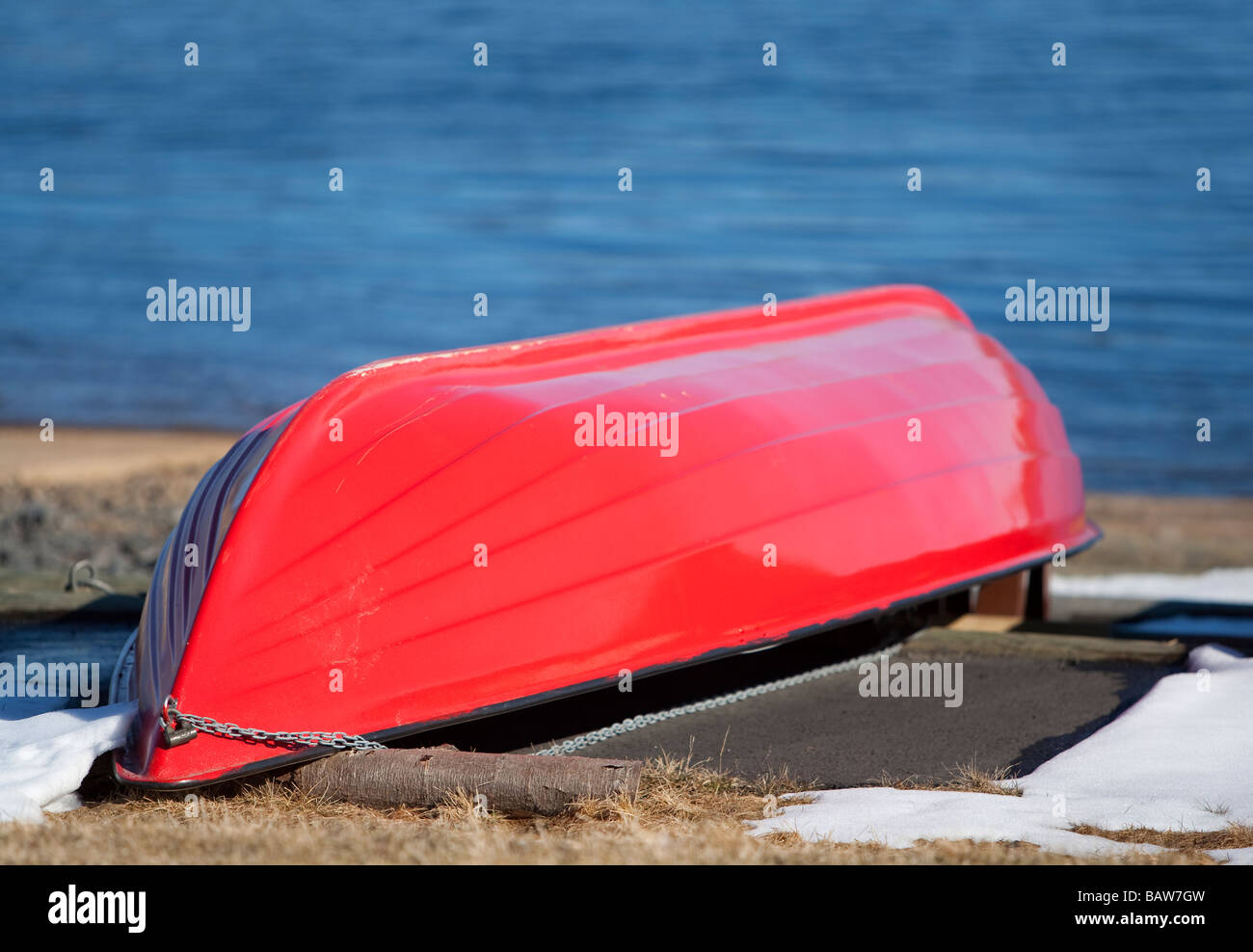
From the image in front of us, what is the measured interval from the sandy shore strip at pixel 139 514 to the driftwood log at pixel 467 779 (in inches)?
151

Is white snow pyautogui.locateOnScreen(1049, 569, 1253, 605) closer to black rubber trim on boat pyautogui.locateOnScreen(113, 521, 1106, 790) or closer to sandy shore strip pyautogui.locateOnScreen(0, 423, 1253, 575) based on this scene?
sandy shore strip pyautogui.locateOnScreen(0, 423, 1253, 575)

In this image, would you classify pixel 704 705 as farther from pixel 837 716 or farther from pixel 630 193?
pixel 630 193

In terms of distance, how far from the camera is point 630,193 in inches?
1006

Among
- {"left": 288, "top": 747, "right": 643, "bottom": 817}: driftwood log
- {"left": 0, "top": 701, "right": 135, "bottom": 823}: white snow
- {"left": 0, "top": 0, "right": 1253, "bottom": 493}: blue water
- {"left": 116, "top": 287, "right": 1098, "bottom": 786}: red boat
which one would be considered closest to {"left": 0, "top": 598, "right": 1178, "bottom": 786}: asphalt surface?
{"left": 116, "top": 287, "right": 1098, "bottom": 786}: red boat

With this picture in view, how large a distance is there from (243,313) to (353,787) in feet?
49.5

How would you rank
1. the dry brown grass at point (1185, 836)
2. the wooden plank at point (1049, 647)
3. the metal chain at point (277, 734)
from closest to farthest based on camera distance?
the dry brown grass at point (1185, 836)
the metal chain at point (277, 734)
the wooden plank at point (1049, 647)

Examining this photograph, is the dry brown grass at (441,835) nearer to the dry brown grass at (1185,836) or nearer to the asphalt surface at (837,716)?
the dry brown grass at (1185,836)

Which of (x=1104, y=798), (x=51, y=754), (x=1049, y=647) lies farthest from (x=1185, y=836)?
(x=51, y=754)

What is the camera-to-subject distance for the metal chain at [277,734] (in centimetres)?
374

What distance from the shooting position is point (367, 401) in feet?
14.7

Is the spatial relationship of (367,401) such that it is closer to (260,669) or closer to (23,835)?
(260,669)

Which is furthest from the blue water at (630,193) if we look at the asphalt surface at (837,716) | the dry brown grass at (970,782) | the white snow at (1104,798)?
the dry brown grass at (970,782)

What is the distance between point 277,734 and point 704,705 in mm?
1598
